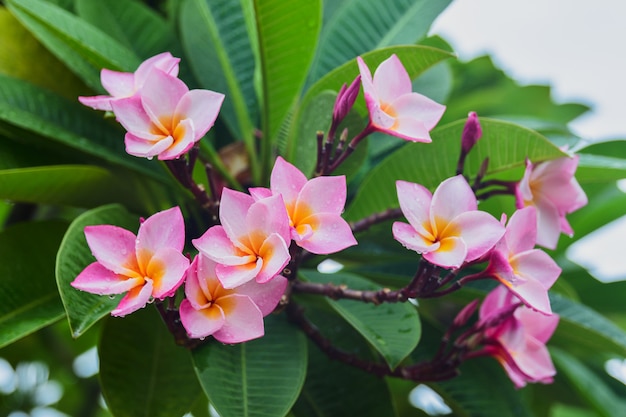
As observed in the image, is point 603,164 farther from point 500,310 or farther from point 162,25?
point 162,25

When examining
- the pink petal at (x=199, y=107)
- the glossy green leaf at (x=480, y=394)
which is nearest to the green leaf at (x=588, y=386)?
the glossy green leaf at (x=480, y=394)

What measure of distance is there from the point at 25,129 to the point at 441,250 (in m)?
0.54

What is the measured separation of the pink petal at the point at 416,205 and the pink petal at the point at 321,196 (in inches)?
2.4

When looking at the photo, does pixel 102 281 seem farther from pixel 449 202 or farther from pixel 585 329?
pixel 585 329

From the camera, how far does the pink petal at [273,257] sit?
555 millimetres

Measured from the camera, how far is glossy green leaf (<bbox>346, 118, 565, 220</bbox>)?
2.48ft

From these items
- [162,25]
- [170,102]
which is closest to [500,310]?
[170,102]

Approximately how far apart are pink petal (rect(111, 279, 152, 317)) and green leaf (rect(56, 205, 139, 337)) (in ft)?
0.17

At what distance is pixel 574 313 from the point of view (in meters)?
0.89

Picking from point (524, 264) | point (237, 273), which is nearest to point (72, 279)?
point (237, 273)

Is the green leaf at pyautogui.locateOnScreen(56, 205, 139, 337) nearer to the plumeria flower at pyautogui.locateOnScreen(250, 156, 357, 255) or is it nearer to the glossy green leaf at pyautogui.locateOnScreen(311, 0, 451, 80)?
the plumeria flower at pyautogui.locateOnScreen(250, 156, 357, 255)

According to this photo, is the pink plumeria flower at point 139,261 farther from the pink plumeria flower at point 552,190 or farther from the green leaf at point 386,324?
the pink plumeria flower at point 552,190

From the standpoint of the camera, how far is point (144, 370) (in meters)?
0.79

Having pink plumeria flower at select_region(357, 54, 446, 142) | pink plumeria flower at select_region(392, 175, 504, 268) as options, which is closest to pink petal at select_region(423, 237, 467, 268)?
pink plumeria flower at select_region(392, 175, 504, 268)
